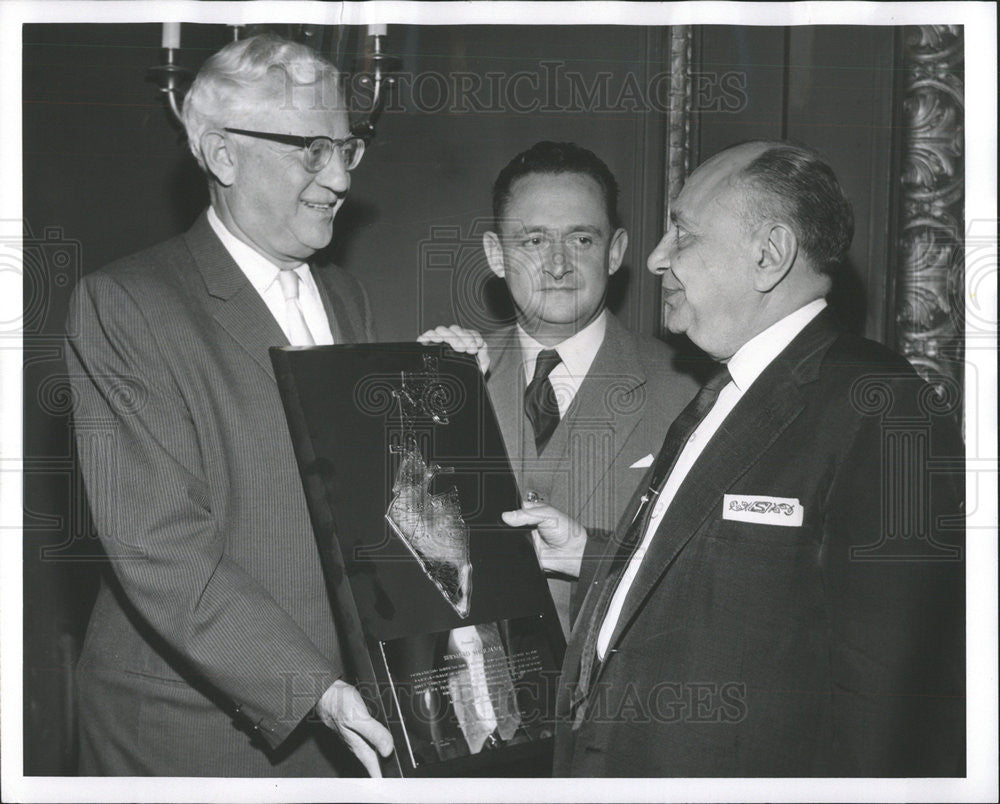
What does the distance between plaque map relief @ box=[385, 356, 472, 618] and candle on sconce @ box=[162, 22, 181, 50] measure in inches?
35.6

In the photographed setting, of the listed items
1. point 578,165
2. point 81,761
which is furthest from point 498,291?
point 81,761

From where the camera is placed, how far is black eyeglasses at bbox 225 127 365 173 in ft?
6.40

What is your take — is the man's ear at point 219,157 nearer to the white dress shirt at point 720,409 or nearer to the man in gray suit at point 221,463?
the man in gray suit at point 221,463

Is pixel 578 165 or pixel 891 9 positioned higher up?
pixel 891 9

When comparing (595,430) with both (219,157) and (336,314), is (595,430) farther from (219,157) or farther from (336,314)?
(219,157)

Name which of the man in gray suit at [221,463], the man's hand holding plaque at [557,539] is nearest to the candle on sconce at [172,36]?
the man in gray suit at [221,463]

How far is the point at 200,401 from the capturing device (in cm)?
187

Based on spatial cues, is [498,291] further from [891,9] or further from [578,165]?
[891,9]

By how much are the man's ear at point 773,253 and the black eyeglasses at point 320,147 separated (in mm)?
900

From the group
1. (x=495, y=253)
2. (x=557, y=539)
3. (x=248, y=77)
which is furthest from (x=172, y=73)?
(x=557, y=539)

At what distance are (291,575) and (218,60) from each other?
112 centimetres

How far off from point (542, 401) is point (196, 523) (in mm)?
777

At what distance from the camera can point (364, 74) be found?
205 cm

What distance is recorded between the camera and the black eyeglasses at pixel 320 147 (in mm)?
1950
